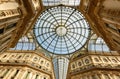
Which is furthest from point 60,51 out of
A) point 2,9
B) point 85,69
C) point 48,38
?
point 2,9

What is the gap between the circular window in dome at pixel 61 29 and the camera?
1812 inches

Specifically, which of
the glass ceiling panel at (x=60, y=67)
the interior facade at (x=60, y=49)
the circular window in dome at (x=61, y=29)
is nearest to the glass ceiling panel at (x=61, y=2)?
the interior facade at (x=60, y=49)

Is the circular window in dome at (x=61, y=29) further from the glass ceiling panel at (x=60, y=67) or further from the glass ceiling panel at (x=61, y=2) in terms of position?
the glass ceiling panel at (x=60, y=67)

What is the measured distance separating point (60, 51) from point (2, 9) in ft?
98.6

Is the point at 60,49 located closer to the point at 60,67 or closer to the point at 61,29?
the point at 60,67

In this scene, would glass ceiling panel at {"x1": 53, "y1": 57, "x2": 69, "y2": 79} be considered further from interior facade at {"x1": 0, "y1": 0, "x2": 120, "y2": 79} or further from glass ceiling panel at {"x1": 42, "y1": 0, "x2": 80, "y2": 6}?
glass ceiling panel at {"x1": 42, "y1": 0, "x2": 80, "y2": 6}

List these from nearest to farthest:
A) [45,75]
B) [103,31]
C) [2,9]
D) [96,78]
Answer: [2,9]
[103,31]
[96,78]
[45,75]

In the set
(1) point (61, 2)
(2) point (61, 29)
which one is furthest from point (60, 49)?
(1) point (61, 2)

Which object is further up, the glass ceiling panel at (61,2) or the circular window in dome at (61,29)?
the glass ceiling panel at (61,2)

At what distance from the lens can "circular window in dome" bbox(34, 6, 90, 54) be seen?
46031 mm

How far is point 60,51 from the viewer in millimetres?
48781

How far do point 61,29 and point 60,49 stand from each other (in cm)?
510

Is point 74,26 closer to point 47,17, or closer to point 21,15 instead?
point 47,17

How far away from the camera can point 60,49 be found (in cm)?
4872
